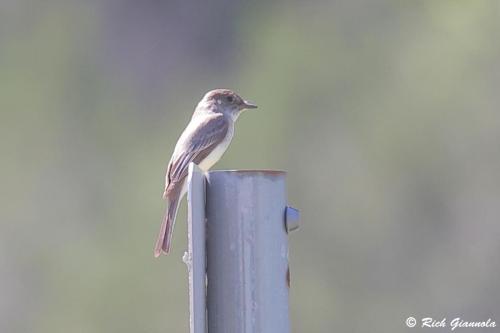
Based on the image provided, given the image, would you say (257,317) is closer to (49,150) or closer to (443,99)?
(443,99)

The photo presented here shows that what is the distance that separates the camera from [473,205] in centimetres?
1421

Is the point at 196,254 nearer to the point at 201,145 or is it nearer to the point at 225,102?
the point at 201,145

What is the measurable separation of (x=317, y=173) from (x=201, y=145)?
9.17m

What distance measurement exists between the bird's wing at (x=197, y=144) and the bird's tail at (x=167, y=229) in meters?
0.06

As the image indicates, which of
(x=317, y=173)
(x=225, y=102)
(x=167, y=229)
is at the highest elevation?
(x=225, y=102)

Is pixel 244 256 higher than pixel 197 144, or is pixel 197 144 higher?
pixel 197 144

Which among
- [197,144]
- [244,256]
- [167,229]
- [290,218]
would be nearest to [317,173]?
[197,144]

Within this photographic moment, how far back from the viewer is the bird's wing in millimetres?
5539

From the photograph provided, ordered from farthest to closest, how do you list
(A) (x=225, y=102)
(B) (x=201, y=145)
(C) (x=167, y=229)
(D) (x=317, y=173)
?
(D) (x=317, y=173)
(A) (x=225, y=102)
(B) (x=201, y=145)
(C) (x=167, y=229)

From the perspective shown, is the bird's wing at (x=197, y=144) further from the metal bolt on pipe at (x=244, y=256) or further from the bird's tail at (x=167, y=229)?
the metal bolt on pipe at (x=244, y=256)

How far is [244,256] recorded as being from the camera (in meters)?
2.61

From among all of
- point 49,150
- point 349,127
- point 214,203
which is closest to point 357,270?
point 349,127

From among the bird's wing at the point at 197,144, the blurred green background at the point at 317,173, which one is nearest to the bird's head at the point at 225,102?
the bird's wing at the point at 197,144

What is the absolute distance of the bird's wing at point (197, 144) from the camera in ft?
18.2
